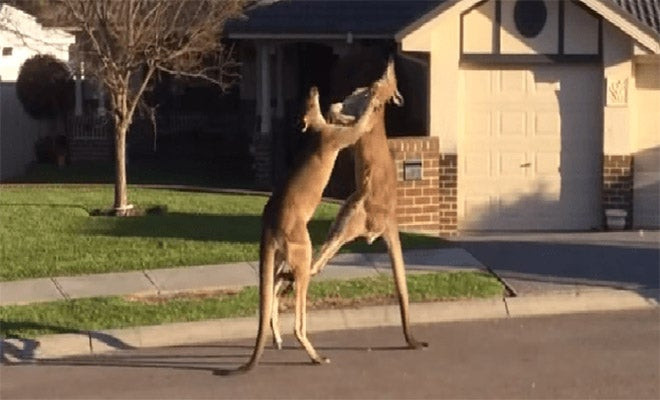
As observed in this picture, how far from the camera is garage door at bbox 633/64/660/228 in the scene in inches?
786

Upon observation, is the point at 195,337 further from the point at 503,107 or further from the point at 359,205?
the point at 503,107

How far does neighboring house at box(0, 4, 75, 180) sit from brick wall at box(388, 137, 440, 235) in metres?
10.1

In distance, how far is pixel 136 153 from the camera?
1245 inches

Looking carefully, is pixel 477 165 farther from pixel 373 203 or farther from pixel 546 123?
pixel 373 203

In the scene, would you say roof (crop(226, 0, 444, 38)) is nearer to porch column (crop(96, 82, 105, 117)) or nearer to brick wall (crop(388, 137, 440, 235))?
porch column (crop(96, 82, 105, 117))

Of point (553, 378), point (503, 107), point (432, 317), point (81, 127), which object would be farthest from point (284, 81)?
point (553, 378)

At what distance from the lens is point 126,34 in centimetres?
1900

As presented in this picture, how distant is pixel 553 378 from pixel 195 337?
130 inches

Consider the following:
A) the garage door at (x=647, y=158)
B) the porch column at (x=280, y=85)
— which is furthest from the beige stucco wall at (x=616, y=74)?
the porch column at (x=280, y=85)

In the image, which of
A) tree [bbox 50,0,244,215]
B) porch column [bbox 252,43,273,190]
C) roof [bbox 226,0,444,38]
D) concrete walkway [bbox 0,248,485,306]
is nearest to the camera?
concrete walkway [bbox 0,248,485,306]

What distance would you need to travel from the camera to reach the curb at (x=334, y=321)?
1241 centimetres

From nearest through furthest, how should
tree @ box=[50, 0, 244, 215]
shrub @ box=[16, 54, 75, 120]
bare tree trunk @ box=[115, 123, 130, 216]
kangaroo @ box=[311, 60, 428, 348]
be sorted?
1. kangaroo @ box=[311, 60, 428, 348]
2. tree @ box=[50, 0, 244, 215]
3. bare tree trunk @ box=[115, 123, 130, 216]
4. shrub @ box=[16, 54, 75, 120]

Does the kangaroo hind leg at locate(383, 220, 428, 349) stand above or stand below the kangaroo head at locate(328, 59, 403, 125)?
below

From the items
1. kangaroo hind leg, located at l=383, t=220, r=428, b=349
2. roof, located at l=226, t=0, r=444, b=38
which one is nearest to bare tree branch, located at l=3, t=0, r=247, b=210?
roof, located at l=226, t=0, r=444, b=38
